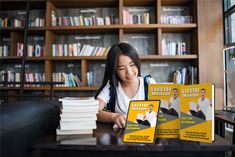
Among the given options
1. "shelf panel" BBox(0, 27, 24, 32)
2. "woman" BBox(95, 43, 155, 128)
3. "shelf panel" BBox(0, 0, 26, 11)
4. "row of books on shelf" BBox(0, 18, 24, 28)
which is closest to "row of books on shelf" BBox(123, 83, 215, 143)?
"woman" BBox(95, 43, 155, 128)

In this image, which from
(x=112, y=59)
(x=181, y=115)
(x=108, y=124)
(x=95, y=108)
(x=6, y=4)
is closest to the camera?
(x=181, y=115)

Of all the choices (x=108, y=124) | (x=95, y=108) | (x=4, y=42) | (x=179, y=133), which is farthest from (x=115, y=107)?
(x=4, y=42)

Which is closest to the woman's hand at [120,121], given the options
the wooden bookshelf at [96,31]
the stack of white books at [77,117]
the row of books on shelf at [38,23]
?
the stack of white books at [77,117]

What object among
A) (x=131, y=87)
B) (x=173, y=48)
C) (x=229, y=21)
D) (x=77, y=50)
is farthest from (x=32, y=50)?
(x=229, y=21)

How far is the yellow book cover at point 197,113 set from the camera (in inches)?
31.3

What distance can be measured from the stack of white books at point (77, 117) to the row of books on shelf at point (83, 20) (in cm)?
303

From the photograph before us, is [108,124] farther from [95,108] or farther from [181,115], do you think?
[181,115]

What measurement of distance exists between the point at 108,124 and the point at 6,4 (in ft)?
11.9

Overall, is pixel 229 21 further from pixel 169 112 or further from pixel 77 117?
pixel 77 117

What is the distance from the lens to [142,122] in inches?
33.9

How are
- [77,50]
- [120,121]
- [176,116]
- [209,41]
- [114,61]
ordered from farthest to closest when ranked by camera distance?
[77,50]
[209,41]
[114,61]
[120,121]
[176,116]

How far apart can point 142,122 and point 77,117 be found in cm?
27

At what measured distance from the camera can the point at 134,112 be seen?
905 millimetres

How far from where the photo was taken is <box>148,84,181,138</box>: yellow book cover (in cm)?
91
